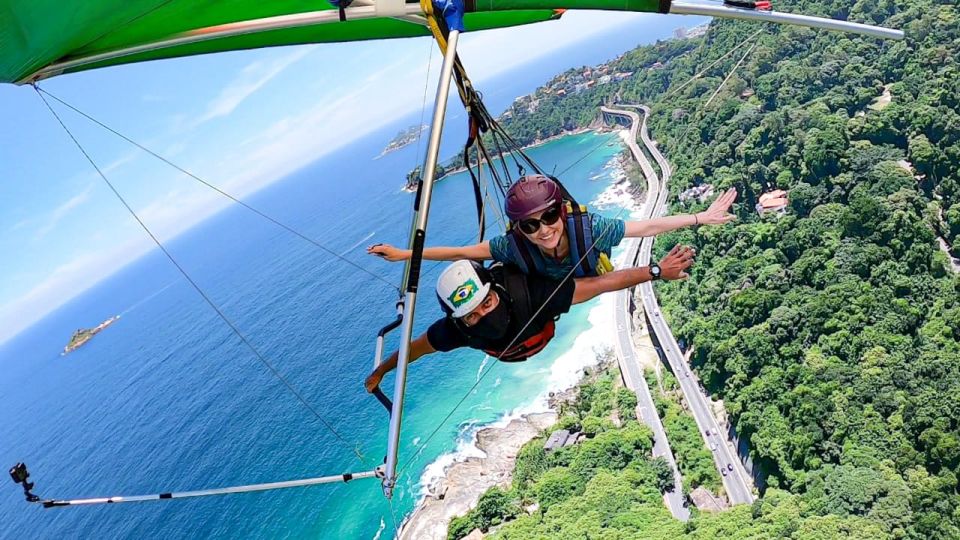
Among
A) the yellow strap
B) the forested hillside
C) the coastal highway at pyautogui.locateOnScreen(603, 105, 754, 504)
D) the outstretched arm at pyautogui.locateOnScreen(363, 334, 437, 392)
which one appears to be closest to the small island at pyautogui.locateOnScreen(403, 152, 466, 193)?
the yellow strap

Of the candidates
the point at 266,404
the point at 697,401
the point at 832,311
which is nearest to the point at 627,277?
the point at 697,401

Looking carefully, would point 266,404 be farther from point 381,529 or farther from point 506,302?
point 506,302

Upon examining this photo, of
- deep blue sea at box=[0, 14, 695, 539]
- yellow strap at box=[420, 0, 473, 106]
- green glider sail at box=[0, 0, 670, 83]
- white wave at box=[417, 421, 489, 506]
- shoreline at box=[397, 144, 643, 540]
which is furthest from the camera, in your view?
deep blue sea at box=[0, 14, 695, 539]

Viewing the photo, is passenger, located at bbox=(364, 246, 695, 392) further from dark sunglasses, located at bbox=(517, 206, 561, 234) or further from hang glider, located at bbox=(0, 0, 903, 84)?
hang glider, located at bbox=(0, 0, 903, 84)

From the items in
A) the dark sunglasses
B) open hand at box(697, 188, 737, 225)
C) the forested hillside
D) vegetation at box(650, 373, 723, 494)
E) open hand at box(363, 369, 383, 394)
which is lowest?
vegetation at box(650, 373, 723, 494)

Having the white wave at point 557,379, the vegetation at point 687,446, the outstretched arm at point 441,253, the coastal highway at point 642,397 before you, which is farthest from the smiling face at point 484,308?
the white wave at point 557,379

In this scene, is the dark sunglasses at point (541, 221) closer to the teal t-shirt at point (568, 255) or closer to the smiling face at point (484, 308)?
the teal t-shirt at point (568, 255)
